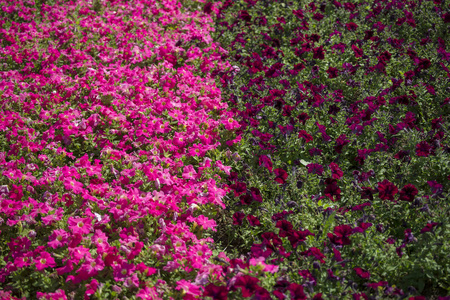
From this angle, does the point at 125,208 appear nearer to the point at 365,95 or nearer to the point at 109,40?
the point at 365,95

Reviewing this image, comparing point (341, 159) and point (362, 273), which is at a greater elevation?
point (341, 159)

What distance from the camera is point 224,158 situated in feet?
14.1

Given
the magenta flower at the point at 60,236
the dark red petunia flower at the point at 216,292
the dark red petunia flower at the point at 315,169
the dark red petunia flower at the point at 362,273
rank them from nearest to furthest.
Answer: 1. the dark red petunia flower at the point at 216,292
2. the dark red petunia flower at the point at 362,273
3. the magenta flower at the point at 60,236
4. the dark red petunia flower at the point at 315,169

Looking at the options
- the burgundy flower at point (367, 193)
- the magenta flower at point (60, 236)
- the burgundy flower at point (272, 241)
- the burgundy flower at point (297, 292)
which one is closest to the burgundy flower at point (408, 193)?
the burgundy flower at point (367, 193)

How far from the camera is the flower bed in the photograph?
122 inches

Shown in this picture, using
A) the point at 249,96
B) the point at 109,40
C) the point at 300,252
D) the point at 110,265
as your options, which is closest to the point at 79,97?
the point at 109,40

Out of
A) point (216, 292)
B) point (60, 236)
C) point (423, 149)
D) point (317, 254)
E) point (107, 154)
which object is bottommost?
point (60, 236)

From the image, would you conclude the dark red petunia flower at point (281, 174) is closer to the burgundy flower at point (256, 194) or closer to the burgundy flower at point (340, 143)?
the burgundy flower at point (256, 194)

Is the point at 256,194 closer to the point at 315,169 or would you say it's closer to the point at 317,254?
the point at 315,169

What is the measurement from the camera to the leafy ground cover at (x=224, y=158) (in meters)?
3.02

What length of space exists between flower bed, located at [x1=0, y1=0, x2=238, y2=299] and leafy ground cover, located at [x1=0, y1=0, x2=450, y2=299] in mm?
19

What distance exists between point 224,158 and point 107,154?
46.7 inches

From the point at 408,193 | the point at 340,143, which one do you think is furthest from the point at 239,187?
the point at 408,193

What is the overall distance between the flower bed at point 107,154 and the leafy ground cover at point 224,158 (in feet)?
0.06
